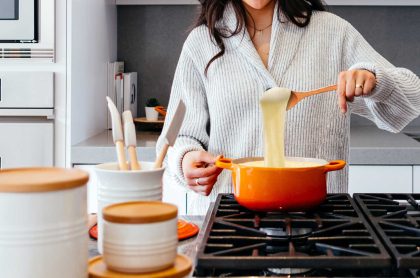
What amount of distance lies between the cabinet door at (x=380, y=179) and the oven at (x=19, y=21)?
1181 mm

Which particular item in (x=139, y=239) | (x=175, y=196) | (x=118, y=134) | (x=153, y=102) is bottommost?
(x=175, y=196)

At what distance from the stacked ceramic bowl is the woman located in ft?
2.75

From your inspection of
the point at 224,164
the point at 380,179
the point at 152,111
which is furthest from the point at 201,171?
the point at 152,111

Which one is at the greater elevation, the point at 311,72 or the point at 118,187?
the point at 311,72

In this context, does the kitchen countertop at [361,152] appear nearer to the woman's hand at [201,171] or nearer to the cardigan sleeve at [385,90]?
the cardigan sleeve at [385,90]

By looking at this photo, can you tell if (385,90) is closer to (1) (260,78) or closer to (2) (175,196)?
(1) (260,78)

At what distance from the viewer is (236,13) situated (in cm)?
168

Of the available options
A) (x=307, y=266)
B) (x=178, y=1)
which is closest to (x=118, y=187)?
(x=307, y=266)

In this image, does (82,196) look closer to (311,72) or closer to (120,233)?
(120,233)

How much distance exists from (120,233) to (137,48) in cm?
238

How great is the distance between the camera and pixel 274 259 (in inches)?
32.9

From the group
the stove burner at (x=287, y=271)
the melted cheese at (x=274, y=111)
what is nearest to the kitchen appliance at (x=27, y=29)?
the melted cheese at (x=274, y=111)

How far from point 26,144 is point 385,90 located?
1343 millimetres

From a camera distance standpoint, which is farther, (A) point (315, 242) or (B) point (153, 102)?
(B) point (153, 102)
